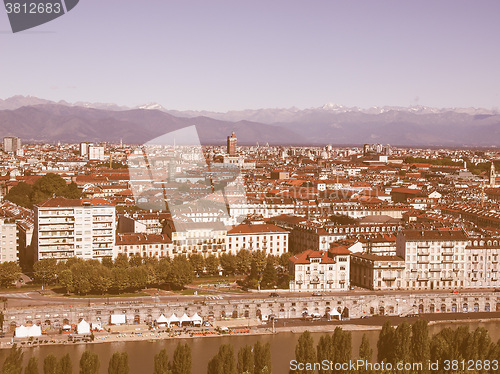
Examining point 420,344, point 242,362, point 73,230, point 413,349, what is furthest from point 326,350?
point 73,230

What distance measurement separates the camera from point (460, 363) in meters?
11.5

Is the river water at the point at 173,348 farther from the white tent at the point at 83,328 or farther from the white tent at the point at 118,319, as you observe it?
the white tent at the point at 118,319

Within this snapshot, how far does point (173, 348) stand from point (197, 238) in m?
6.95

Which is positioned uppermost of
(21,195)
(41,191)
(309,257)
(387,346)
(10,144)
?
(10,144)

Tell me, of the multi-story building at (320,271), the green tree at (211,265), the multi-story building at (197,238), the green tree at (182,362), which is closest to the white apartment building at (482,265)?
the multi-story building at (320,271)

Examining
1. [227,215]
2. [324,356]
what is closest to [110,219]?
[227,215]

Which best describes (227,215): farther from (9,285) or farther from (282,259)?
(9,285)

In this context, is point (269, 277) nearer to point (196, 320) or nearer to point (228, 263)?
point (228, 263)

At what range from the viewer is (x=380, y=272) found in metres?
18.6

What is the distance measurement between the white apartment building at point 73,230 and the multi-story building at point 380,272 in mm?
6674

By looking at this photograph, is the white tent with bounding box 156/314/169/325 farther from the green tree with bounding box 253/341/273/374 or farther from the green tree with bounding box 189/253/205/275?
the green tree with bounding box 253/341/273/374

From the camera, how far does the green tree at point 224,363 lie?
37.1 ft

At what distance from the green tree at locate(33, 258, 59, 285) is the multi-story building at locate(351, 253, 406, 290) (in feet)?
25.4

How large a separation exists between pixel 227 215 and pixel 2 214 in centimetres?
730
